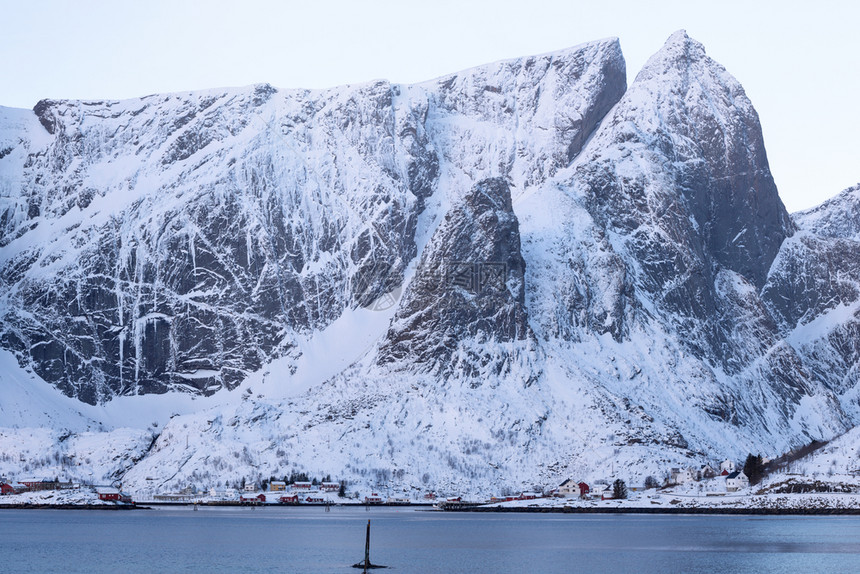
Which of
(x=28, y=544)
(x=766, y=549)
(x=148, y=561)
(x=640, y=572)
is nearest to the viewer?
(x=640, y=572)

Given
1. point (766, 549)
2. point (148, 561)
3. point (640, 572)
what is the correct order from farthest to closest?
point (766, 549) → point (148, 561) → point (640, 572)

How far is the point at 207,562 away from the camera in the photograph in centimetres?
16200

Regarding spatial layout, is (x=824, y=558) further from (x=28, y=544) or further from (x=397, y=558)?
(x=28, y=544)

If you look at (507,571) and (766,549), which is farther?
(766,549)

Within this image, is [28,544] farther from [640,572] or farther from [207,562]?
[640,572]

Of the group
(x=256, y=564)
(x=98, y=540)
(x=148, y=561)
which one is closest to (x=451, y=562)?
(x=256, y=564)

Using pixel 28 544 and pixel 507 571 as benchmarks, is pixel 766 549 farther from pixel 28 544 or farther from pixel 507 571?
pixel 28 544

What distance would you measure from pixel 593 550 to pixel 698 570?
26.7 metres

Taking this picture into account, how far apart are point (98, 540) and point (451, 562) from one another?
5512cm

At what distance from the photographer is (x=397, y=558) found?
6634 inches

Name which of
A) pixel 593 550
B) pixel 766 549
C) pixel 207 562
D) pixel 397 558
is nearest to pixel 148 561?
pixel 207 562

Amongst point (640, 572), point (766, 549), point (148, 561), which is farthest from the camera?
point (766, 549)

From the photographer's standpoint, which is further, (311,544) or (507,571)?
(311,544)

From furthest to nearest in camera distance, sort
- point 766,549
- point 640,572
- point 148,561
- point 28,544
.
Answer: point 28,544
point 766,549
point 148,561
point 640,572
